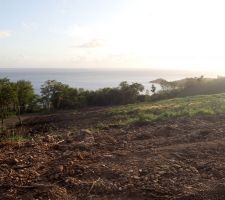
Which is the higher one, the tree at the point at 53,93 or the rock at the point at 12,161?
the rock at the point at 12,161

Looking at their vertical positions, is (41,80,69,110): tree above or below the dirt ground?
below

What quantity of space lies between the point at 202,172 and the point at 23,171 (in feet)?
10.1

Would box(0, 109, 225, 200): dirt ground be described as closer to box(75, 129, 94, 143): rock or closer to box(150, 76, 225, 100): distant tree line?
box(75, 129, 94, 143): rock

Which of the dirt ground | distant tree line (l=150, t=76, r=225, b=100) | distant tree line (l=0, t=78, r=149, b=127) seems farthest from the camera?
distant tree line (l=150, t=76, r=225, b=100)

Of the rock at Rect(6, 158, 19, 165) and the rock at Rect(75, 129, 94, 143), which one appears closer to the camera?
the rock at Rect(6, 158, 19, 165)

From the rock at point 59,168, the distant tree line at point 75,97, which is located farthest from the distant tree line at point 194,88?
the rock at point 59,168

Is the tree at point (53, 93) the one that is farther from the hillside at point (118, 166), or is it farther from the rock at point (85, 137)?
the hillside at point (118, 166)

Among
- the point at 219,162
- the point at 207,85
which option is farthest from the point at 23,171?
the point at 207,85

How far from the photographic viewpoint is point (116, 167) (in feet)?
22.4

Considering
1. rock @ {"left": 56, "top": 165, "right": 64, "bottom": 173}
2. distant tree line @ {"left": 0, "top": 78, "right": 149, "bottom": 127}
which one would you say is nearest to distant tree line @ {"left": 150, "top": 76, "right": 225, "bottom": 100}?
distant tree line @ {"left": 0, "top": 78, "right": 149, "bottom": 127}

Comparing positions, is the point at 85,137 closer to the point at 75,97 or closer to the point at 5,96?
the point at 5,96

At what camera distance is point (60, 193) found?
5.73 m

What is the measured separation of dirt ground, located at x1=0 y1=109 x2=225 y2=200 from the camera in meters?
5.84

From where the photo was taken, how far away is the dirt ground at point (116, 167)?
5.84 metres
